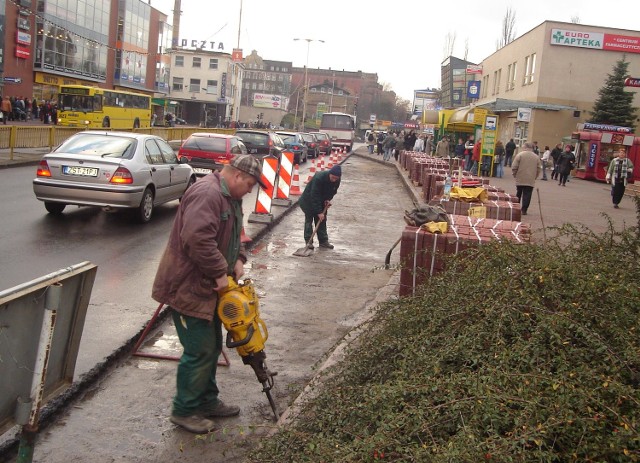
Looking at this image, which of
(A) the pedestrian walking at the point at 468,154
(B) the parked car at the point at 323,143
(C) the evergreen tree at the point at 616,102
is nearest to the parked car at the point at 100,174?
(A) the pedestrian walking at the point at 468,154

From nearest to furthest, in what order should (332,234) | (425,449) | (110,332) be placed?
1. (425,449)
2. (110,332)
3. (332,234)

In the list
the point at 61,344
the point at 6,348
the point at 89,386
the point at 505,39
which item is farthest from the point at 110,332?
the point at 505,39

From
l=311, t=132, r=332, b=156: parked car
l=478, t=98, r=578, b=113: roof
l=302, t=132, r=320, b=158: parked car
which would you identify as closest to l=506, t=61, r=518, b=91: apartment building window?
l=478, t=98, r=578, b=113: roof

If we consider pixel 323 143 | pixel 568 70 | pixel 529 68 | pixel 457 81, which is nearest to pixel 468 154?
pixel 568 70

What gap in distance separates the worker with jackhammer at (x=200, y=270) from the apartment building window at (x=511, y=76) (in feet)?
148

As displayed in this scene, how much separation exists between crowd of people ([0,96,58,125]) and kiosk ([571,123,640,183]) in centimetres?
2980

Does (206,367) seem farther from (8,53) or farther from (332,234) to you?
(8,53)

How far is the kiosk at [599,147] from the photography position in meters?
29.8

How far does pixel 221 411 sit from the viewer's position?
4734 mm

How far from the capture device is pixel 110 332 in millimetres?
6254

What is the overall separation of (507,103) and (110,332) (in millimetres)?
32353

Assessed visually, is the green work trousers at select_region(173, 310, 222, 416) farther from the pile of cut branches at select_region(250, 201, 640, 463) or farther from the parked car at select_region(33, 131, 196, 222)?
the parked car at select_region(33, 131, 196, 222)

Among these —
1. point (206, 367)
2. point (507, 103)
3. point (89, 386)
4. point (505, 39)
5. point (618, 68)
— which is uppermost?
point (505, 39)

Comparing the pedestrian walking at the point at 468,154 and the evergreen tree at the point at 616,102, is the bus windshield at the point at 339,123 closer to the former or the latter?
the evergreen tree at the point at 616,102
